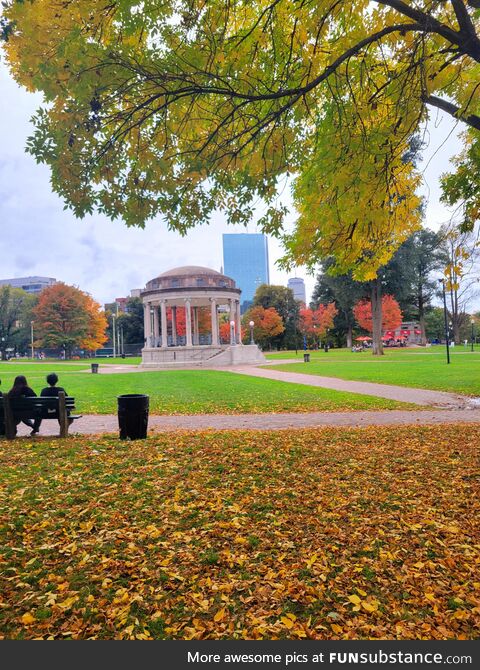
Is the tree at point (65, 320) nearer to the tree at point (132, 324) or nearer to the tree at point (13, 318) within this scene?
the tree at point (132, 324)

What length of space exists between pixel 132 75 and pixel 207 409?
961 cm

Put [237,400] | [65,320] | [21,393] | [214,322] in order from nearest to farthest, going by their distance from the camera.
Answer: [21,393] → [237,400] → [214,322] → [65,320]

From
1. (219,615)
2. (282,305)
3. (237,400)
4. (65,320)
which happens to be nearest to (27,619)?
(219,615)

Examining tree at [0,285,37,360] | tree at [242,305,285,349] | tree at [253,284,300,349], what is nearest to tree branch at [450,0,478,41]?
tree at [242,305,285,349]

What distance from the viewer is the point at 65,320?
2448 inches

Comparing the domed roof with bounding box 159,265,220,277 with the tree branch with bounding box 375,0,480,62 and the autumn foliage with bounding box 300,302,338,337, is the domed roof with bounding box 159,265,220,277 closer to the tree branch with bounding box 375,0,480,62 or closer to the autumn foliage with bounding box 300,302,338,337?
the autumn foliage with bounding box 300,302,338,337

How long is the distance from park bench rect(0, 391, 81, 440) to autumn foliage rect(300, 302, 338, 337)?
63.3 meters


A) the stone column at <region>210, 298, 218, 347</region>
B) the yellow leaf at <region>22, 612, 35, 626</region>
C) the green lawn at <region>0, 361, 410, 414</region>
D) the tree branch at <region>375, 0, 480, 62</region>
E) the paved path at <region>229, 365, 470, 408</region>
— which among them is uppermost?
the tree branch at <region>375, 0, 480, 62</region>

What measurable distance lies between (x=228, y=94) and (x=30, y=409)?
676cm

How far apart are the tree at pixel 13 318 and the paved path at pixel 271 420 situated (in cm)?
7626

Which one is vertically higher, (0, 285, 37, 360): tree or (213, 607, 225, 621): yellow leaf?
(0, 285, 37, 360): tree

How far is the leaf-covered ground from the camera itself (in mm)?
2566

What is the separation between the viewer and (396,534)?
12.0 ft

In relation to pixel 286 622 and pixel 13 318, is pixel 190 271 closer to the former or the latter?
pixel 286 622
